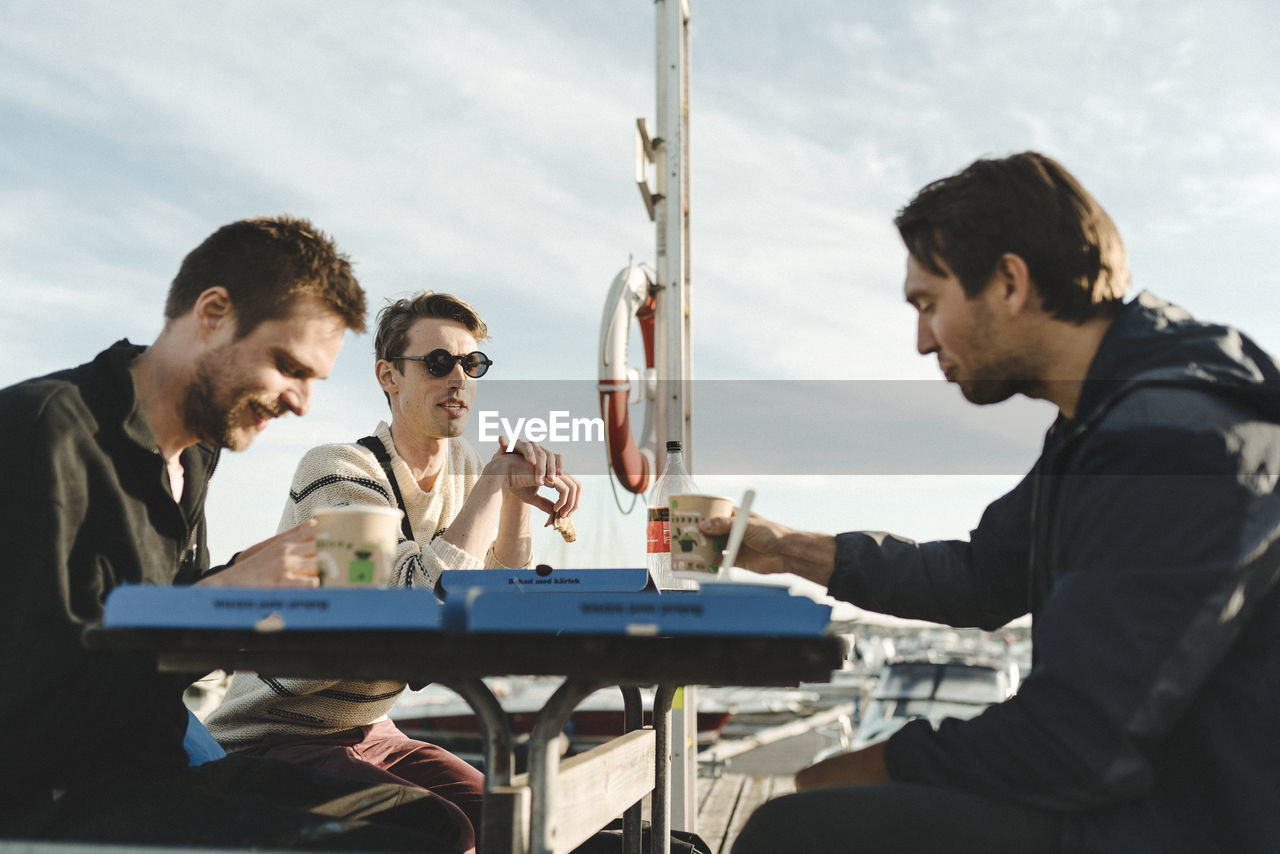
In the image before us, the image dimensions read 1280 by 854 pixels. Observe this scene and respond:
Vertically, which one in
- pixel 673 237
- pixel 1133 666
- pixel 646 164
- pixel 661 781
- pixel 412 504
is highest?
pixel 646 164

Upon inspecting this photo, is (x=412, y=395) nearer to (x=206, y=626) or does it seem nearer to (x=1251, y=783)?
(x=206, y=626)

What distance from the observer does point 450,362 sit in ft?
8.84

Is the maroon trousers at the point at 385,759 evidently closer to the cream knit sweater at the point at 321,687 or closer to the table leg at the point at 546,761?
the cream knit sweater at the point at 321,687

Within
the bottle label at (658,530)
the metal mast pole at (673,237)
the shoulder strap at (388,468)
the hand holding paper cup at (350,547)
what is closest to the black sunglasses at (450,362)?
the shoulder strap at (388,468)

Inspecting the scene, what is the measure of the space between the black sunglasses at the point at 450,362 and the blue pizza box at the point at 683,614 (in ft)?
5.42

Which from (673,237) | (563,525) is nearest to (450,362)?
(563,525)

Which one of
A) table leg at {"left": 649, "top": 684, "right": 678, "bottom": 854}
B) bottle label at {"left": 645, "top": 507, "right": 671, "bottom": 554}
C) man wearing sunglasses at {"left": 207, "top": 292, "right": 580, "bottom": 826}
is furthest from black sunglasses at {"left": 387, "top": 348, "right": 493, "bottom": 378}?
table leg at {"left": 649, "top": 684, "right": 678, "bottom": 854}

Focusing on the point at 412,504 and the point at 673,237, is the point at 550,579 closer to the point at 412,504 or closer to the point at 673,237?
the point at 412,504

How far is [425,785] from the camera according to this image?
7.65 feet

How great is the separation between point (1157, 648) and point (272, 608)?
1.03 meters

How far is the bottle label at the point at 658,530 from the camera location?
2.08 m

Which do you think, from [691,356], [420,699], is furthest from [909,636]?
[691,356]

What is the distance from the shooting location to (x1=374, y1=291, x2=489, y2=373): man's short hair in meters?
2.77

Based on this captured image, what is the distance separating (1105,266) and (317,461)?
5.70 ft
